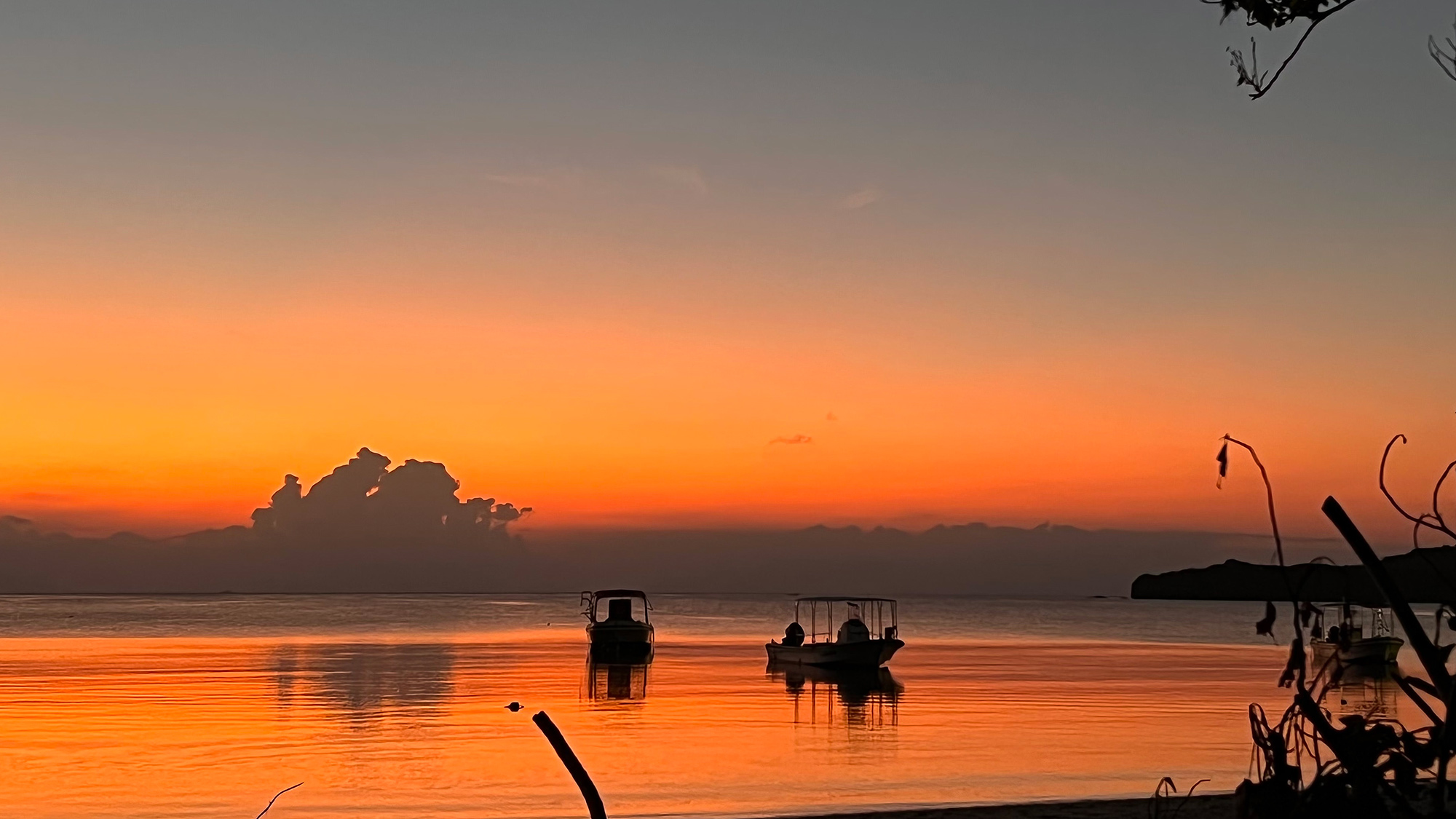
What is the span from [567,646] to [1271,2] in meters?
86.1

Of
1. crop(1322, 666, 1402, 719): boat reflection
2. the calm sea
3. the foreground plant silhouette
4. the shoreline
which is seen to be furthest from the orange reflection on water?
the foreground plant silhouette

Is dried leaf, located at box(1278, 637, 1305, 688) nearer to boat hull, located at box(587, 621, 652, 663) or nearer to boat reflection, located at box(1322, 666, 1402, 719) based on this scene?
boat reflection, located at box(1322, 666, 1402, 719)

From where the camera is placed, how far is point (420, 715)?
41031mm

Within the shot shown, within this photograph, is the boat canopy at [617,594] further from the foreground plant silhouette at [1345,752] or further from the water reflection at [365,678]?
the foreground plant silhouette at [1345,752]

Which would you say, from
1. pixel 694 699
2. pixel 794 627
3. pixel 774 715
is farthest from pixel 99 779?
pixel 794 627

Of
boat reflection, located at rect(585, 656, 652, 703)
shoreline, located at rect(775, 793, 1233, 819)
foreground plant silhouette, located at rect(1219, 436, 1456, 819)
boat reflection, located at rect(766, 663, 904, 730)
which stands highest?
foreground plant silhouette, located at rect(1219, 436, 1456, 819)

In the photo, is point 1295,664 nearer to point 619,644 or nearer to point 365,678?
point 365,678

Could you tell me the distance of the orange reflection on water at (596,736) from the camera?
84.3 feet

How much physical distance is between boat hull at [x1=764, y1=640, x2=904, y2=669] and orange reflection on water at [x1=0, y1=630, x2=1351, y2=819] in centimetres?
103

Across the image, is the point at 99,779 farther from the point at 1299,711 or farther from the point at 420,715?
the point at 1299,711

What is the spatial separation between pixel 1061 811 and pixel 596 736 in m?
17.5

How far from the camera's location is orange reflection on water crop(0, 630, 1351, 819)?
25.7 meters

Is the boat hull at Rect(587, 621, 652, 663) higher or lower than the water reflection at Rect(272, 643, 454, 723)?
higher

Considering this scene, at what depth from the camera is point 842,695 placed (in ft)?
165
